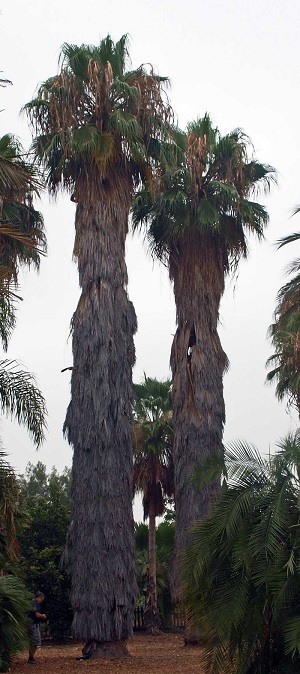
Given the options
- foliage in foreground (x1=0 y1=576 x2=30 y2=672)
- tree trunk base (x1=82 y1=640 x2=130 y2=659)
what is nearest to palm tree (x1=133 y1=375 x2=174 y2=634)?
tree trunk base (x1=82 y1=640 x2=130 y2=659)

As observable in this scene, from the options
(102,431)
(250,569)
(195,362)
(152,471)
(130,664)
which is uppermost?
(195,362)

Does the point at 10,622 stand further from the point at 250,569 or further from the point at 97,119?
the point at 97,119

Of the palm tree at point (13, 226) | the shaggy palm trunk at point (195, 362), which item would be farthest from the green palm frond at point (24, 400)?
the shaggy palm trunk at point (195, 362)

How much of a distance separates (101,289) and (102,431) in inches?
124

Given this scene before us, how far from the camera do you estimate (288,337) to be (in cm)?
2541

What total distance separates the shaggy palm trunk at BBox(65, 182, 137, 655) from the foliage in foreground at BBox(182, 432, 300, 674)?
6.45 m

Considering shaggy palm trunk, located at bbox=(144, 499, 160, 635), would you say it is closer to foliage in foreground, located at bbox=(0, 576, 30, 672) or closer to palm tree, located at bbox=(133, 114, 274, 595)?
palm tree, located at bbox=(133, 114, 274, 595)

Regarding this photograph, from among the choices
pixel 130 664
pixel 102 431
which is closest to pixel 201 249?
pixel 102 431

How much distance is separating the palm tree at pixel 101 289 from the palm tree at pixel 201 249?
255cm

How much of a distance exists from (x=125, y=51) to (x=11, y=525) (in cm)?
1272

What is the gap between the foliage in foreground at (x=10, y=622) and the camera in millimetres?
12555

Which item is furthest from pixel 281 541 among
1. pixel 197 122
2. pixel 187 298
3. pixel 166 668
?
pixel 197 122

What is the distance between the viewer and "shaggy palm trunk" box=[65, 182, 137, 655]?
57.9 feet

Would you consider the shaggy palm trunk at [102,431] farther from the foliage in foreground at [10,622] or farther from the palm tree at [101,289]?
the foliage in foreground at [10,622]
